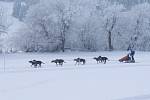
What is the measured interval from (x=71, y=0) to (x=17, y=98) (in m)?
51.0

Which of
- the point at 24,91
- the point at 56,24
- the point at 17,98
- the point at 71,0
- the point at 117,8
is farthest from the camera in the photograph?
the point at 117,8

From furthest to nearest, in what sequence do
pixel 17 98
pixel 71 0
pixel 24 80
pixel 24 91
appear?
1. pixel 71 0
2. pixel 24 80
3. pixel 24 91
4. pixel 17 98

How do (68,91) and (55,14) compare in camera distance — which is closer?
(68,91)

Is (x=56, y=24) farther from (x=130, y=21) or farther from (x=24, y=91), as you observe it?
(x=24, y=91)

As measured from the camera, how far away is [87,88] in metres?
17.2

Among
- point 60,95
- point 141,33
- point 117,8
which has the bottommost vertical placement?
point 60,95

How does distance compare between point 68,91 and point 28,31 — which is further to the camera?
point 28,31

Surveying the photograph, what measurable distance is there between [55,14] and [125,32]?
20001mm

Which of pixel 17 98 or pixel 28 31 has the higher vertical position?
pixel 28 31

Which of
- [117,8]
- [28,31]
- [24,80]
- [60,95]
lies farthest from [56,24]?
[60,95]

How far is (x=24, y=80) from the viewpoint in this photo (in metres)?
19.8

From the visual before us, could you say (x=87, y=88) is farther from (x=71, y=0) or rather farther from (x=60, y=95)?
(x=71, y=0)

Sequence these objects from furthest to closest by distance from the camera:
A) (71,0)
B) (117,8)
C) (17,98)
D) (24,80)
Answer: (117,8) < (71,0) < (24,80) < (17,98)

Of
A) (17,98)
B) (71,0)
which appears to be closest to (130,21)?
(71,0)
